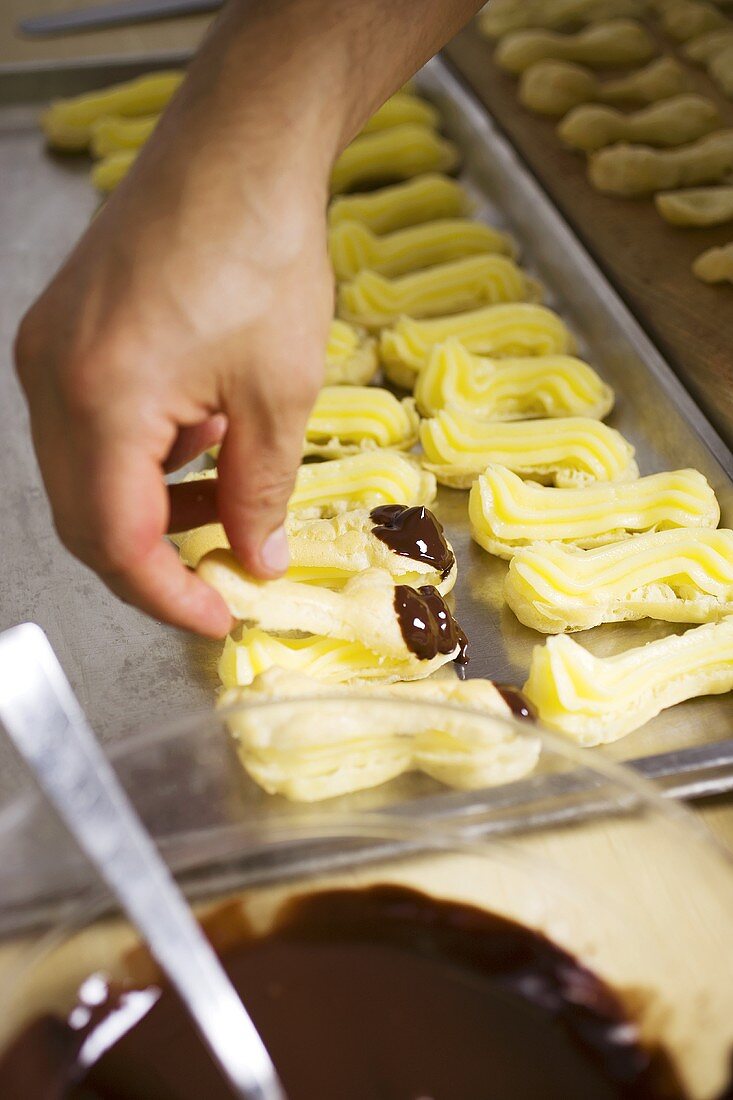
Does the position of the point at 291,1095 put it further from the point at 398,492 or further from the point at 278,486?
the point at 398,492

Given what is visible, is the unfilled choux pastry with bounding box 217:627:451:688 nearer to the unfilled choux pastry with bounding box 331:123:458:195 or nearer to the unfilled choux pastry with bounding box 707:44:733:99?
the unfilled choux pastry with bounding box 331:123:458:195

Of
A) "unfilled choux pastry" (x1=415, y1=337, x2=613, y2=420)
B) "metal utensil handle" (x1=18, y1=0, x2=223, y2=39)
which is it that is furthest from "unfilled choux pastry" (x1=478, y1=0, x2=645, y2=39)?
"unfilled choux pastry" (x1=415, y1=337, x2=613, y2=420)

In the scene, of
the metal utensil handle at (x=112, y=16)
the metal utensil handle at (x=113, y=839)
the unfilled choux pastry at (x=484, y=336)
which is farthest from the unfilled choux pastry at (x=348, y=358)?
the metal utensil handle at (x=112, y=16)

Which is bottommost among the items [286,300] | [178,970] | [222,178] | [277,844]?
[277,844]

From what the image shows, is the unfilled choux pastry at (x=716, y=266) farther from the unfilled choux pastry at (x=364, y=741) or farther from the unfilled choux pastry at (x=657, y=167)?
the unfilled choux pastry at (x=364, y=741)


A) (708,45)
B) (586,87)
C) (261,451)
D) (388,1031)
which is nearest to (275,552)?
(261,451)

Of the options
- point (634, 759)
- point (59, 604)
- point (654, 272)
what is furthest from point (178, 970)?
point (654, 272)
